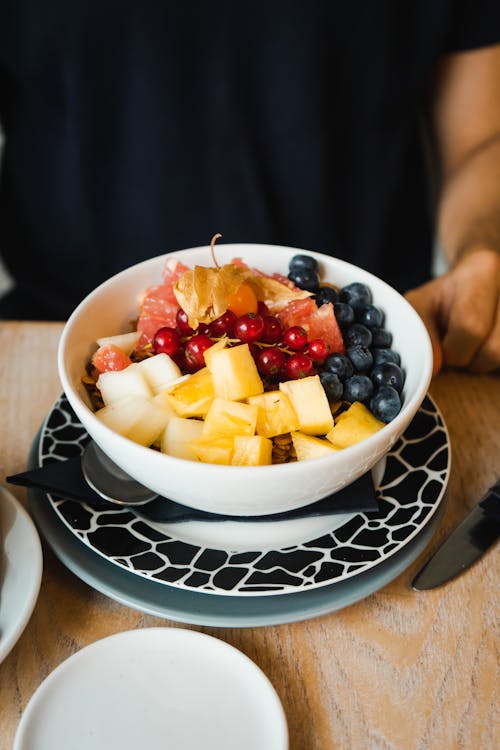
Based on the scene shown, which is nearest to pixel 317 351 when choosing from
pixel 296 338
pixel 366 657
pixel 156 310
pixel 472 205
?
pixel 296 338

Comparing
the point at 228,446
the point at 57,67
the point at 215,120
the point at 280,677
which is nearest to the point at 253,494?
the point at 228,446

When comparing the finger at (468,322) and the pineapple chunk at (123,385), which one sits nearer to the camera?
the pineapple chunk at (123,385)

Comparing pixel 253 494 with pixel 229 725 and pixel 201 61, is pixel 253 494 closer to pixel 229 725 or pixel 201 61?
pixel 229 725

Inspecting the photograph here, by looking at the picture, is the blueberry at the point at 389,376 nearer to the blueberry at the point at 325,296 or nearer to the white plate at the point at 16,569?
the blueberry at the point at 325,296

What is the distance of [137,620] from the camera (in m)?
0.72

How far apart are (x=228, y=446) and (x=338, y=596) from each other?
20 cm

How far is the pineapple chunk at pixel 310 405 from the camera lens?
0.78m

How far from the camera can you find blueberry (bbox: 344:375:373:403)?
33.1 inches

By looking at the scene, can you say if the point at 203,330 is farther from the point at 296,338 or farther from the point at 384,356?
the point at 384,356

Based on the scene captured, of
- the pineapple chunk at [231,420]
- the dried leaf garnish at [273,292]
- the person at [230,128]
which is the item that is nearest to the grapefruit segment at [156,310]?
the dried leaf garnish at [273,292]

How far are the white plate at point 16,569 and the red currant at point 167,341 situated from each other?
0.87 ft

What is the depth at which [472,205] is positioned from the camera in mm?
1543

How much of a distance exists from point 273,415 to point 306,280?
280 mm

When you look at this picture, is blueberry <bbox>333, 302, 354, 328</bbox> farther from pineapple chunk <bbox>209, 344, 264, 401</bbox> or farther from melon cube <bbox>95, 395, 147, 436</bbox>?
melon cube <bbox>95, 395, 147, 436</bbox>
